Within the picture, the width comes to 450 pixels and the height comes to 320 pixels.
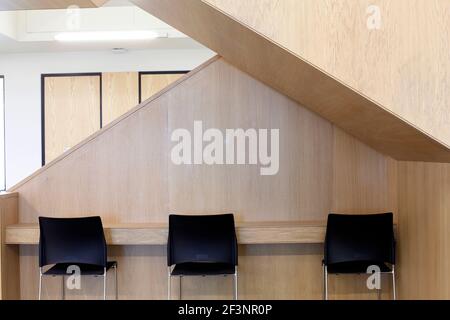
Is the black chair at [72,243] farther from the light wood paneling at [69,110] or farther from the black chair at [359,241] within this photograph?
the light wood paneling at [69,110]

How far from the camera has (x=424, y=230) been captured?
2912mm

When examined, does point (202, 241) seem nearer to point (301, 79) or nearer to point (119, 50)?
point (301, 79)

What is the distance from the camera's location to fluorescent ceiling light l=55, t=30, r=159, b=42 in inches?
217

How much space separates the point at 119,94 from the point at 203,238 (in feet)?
12.6

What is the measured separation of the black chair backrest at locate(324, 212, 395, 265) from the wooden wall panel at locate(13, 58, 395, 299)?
0.51 m

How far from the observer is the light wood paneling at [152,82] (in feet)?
21.2

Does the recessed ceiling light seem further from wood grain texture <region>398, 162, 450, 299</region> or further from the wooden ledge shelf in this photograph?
wood grain texture <region>398, 162, 450, 299</region>

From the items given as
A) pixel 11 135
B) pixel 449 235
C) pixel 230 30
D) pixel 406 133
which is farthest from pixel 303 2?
pixel 11 135

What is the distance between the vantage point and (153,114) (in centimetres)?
368

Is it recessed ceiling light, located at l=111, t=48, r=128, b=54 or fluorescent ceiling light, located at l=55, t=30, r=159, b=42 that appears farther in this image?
recessed ceiling light, located at l=111, t=48, r=128, b=54

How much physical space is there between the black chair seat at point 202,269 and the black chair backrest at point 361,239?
717mm

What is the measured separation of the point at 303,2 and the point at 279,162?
1765 mm

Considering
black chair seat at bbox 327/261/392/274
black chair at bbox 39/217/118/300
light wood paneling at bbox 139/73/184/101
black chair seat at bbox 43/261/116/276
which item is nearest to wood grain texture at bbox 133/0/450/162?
black chair seat at bbox 327/261/392/274

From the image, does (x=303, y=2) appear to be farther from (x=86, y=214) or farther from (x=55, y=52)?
(x=55, y=52)
